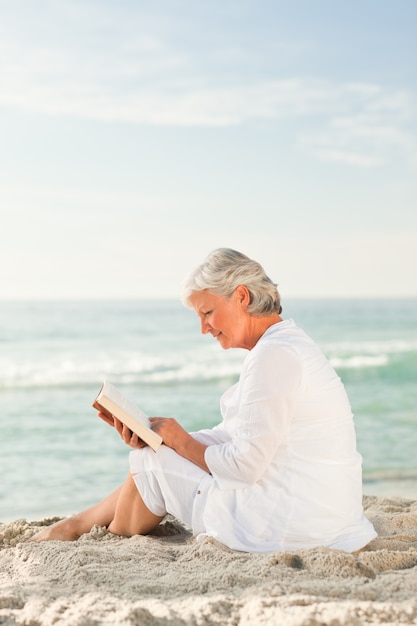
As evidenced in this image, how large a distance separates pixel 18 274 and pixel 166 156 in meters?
10.2

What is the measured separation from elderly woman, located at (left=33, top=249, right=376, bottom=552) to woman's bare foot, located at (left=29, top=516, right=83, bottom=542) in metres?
0.50

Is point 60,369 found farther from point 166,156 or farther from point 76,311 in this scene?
point 76,311

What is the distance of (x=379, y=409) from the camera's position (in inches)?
421

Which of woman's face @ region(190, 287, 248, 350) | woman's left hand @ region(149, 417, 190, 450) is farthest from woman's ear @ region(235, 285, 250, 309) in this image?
woman's left hand @ region(149, 417, 190, 450)

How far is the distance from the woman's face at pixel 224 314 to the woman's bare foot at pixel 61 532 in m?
1.15

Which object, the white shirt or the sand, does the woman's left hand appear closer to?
the white shirt

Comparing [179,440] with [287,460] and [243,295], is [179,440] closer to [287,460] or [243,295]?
[287,460]

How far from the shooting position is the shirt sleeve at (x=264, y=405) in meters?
2.81

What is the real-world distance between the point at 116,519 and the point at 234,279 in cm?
122

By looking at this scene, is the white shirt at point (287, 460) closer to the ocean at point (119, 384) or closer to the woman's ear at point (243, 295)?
the woman's ear at point (243, 295)

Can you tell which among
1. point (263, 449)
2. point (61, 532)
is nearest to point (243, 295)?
point (263, 449)

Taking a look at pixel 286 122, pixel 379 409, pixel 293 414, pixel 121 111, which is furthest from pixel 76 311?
pixel 293 414

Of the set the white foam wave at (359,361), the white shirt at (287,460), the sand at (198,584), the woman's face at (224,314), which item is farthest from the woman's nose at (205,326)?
the white foam wave at (359,361)

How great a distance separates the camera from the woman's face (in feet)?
10.1
